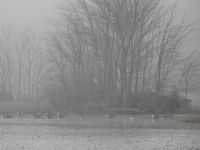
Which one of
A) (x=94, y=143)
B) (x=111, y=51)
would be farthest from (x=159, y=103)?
(x=94, y=143)

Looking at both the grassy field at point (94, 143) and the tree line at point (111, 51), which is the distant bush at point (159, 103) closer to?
the tree line at point (111, 51)

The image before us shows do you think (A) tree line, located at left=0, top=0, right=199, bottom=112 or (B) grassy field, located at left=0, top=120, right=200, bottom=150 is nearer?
(B) grassy field, located at left=0, top=120, right=200, bottom=150

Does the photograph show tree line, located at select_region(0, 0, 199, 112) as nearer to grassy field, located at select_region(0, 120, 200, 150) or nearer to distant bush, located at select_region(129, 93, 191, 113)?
distant bush, located at select_region(129, 93, 191, 113)

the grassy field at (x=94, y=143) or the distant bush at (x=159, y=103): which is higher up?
the distant bush at (x=159, y=103)

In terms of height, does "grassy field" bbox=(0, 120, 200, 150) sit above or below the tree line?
below

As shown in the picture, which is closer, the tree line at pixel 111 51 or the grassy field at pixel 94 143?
the grassy field at pixel 94 143

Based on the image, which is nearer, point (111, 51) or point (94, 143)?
point (94, 143)

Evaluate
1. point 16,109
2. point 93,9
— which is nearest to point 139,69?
point 93,9

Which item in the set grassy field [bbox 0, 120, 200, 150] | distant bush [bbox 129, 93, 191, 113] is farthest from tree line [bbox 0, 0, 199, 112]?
grassy field [bbox 0, 120, 200, 150]

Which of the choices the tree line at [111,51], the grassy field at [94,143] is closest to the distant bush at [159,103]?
the tree line at [111,51]

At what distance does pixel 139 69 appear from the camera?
219ft

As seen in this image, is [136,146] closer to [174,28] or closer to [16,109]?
[16,109]

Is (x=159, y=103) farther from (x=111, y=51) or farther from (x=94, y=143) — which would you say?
(x=94, y=143)

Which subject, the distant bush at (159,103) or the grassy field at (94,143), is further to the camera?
the distant bush at (159,103)
